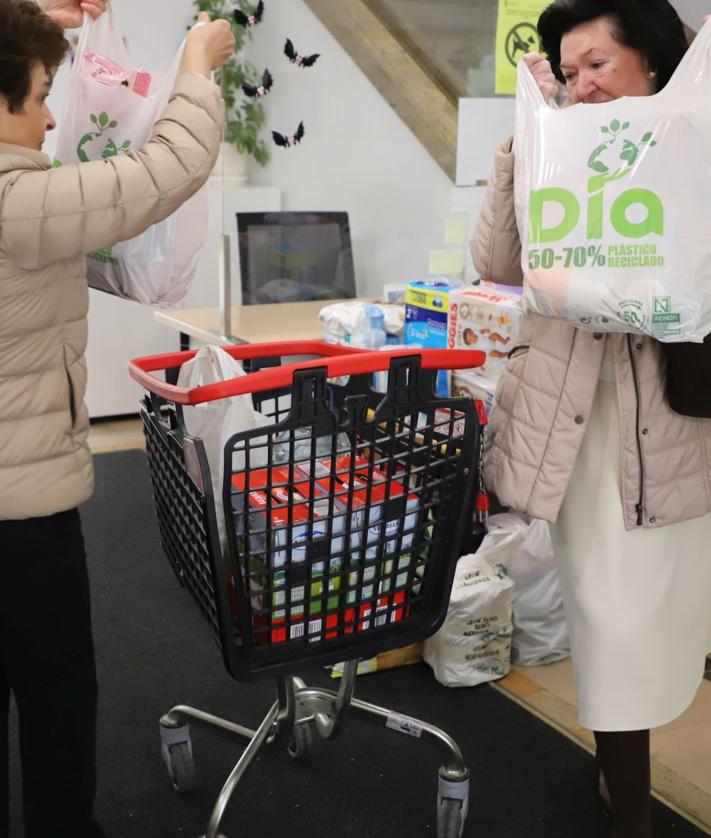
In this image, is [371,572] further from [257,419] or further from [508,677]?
[508,677]

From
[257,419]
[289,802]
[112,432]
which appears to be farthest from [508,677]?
[112,432]

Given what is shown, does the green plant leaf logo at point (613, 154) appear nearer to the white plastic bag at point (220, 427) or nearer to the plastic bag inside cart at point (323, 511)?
the plastic bag inside cart at point (323, 511)

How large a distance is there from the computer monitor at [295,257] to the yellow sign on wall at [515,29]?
825 mm

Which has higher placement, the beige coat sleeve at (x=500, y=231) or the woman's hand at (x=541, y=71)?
the woman's hand at (x=541, y=71)

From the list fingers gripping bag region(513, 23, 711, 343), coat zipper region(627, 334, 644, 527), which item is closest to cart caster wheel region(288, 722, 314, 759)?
coat zipper region(627, 334, 644, 527)

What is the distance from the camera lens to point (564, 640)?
2.58 metres

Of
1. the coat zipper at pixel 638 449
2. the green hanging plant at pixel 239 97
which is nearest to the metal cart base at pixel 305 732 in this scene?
the coat zipper at pixel 638 449

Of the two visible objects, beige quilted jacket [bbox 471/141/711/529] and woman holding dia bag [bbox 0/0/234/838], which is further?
beige quilted jacket [bbox 471/141/711/529]

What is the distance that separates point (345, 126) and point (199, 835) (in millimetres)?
2316

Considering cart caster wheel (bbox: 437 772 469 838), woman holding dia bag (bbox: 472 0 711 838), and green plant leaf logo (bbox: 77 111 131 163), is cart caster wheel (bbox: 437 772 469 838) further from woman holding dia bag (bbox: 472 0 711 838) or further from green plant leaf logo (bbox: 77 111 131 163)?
green plant leaf logo (bbox: 77 111 131 163)

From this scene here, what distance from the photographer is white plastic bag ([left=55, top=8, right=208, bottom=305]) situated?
5.11 feet

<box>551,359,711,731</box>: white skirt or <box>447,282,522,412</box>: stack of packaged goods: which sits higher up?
<box>447,282,522,412</box>: stack of packaged goods

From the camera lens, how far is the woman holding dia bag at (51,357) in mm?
1294

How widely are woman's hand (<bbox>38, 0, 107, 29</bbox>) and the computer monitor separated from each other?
179 cm
